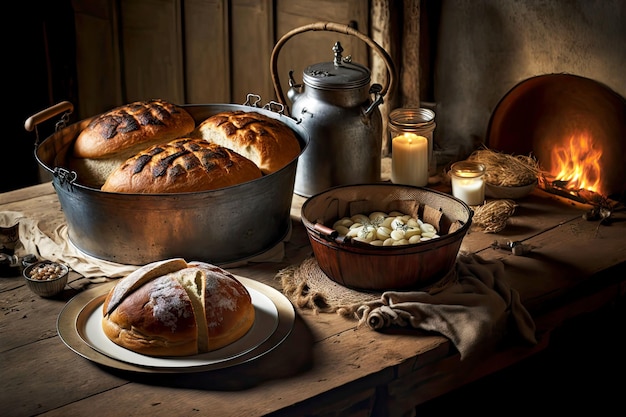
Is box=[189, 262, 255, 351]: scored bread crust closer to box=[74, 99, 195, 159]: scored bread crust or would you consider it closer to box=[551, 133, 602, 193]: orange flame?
box=[74, 99, 195, 159]: scored bread crust

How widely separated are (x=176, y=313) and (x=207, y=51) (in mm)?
1906

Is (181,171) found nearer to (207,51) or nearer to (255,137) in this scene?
(255,137)

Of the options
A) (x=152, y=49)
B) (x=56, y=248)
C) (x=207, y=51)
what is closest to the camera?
(x=56, y=248)

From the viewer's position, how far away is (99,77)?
341cm

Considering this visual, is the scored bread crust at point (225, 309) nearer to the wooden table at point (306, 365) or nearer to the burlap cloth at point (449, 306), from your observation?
the wooden table at point (306, 365)

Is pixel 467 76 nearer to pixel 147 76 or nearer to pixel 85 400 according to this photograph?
pixel 147 76

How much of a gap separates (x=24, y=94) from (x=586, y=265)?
91.7 inches

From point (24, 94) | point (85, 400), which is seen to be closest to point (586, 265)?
point (85, 400)

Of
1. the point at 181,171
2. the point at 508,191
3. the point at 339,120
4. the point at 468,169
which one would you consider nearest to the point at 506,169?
the point at 508,191

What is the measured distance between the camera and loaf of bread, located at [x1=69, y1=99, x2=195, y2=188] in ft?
8.63

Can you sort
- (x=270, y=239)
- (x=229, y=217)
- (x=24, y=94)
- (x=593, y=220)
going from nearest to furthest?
(x=229, y=217) < (x=270, y=239) < (x=593, y=220) < (x=24, y=94)

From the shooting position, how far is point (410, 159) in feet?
10.0

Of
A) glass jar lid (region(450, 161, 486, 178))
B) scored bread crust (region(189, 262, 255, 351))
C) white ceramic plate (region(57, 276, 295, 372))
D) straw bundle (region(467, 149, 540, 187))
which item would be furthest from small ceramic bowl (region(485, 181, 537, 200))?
scored bread crust (region(189, 262, 255, 351))

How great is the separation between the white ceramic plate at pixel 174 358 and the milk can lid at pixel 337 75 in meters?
0.90
